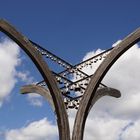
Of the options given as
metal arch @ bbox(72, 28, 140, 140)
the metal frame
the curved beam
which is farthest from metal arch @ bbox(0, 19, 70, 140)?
the curved beam

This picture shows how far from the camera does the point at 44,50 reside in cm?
1508

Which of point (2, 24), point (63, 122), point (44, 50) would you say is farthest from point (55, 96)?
point (2, 24)

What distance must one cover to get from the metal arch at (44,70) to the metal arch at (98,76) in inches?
20.6

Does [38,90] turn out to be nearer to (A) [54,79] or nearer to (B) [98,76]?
(A) [54,79]

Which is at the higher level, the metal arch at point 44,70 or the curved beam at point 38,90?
the curved beam at point 38,90

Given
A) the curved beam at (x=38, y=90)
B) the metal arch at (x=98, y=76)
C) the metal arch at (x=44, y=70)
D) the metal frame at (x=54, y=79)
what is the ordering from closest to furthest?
the metal arch at (x=44, y=70)
the metal frame at (x=54, y=79)
the metal arch at (x=98, y=76)
the curved beam at (x=38, y=90)

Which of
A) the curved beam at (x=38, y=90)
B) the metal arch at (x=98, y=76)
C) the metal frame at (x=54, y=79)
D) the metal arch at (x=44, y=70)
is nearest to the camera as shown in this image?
the metal arch at (x=44, y=70)

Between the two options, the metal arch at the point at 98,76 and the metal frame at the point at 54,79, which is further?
the metal arch at the point at 98,76

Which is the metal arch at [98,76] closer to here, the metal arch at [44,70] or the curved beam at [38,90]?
the metal arch at [44,70]

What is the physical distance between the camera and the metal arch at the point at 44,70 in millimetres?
13155

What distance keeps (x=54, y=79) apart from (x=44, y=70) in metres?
0.50

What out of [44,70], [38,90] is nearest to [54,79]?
[44,70]

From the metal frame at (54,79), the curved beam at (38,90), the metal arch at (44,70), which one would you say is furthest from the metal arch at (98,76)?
the curved beam at (38,90)

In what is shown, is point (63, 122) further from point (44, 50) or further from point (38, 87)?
point (38, 87)
